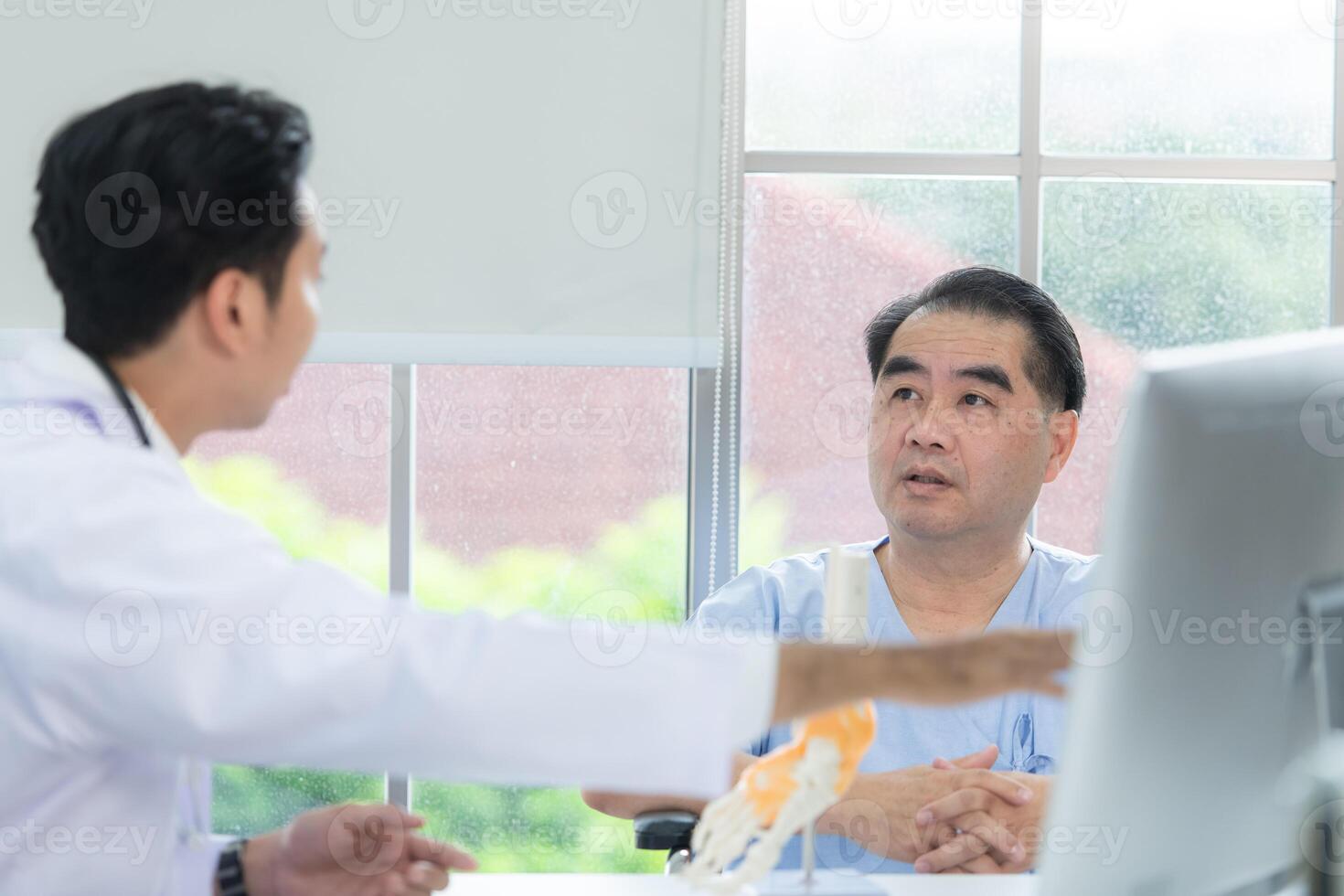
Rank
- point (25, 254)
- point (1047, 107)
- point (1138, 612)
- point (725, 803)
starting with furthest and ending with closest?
point (1047, 107), point (25, 254), point (725, 803), point (1138, 612)

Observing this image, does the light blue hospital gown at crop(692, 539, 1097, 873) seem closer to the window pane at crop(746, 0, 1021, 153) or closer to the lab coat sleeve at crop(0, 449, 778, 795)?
the lab coat sleeve at crop(0, 449, 778, 795)

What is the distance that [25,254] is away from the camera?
2555 millimetres

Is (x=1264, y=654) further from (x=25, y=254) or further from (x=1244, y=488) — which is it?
(x=25, y=254)

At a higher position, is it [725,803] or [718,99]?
[718,99]

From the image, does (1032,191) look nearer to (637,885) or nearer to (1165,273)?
(1165,273)

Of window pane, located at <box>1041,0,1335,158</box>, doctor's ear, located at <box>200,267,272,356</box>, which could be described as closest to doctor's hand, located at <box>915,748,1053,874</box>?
doctor's ear, located at <box>200,267,272,356</box>

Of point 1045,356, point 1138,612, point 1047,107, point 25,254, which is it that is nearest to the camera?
point 1138,612

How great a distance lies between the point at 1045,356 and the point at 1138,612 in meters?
1.29

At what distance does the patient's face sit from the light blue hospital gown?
0.11 meters

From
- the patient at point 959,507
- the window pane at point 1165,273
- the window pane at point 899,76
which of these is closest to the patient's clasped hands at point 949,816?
the patient at point 959,507

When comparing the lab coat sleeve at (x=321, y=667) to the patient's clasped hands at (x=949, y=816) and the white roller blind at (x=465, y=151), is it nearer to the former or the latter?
the patient's clasped hands at (x=949, y=816)

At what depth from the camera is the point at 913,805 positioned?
1.60m

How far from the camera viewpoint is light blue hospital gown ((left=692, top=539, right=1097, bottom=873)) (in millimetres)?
1800

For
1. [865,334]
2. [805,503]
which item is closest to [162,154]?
[865,334]
